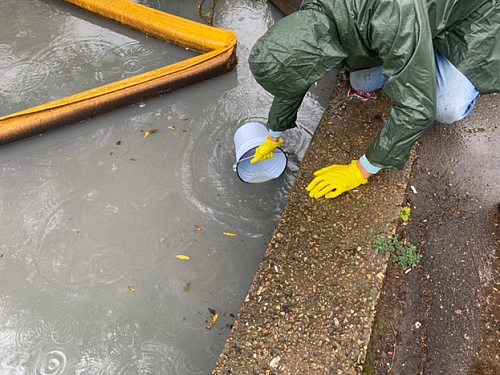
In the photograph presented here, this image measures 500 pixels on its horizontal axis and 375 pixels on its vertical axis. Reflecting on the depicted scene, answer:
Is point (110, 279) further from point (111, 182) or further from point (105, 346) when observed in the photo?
point (111, 182)

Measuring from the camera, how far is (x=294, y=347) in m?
1.98

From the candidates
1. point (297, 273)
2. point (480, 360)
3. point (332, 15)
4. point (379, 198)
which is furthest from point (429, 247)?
point (332, 15)

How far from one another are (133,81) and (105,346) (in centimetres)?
183

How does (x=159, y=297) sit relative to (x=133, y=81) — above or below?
below

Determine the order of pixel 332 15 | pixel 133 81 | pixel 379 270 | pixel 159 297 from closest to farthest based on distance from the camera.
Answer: pixel 332 15 < pixel 379 270 < pixel 159 297 < pixel 133 81

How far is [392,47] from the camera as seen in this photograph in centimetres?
189

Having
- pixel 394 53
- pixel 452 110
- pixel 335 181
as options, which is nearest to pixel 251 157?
pixel 335 181

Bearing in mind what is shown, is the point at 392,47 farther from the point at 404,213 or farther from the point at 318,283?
the point at 318,283

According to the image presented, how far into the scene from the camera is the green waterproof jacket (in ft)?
6.07

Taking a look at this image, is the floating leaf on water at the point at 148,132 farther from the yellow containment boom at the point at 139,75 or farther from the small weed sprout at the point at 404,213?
the small weed sprout at the point at 404,213

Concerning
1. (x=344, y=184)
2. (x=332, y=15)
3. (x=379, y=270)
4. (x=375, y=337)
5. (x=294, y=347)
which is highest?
(x=332, y=15)

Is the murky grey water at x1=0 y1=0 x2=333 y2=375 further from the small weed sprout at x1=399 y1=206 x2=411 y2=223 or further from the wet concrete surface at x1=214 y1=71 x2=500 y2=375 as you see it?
the small weed sprout at x1=399 y1=206 x2=411 y2=223

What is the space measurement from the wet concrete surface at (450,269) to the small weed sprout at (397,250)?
0.07 meters

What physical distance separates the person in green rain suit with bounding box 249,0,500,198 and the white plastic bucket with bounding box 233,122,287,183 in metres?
0.46
